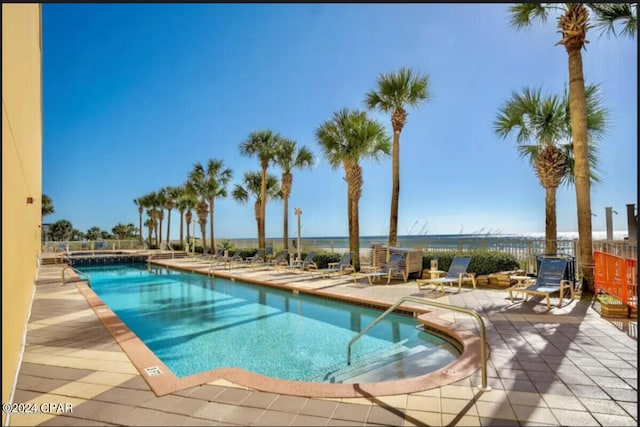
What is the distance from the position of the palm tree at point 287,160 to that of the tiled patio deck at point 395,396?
47.7 ft

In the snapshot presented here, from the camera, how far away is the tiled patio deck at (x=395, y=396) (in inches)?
107

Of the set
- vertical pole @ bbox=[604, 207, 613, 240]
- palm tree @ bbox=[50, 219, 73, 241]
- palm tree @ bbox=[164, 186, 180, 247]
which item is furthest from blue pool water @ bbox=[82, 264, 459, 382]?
palm tree @ bbox=[50, 219, 73, 241]

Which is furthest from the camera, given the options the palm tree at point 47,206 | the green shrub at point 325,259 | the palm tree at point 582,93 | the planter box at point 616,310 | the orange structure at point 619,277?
the palm tree at point 47,206

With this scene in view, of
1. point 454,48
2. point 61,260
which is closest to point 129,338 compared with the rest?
point 454,48

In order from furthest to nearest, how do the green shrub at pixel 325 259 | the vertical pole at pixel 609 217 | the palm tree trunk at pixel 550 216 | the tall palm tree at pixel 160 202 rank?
the tall palm tree at pixel 160 202 → the green shrub at pixel 325 259 → the vertical pole at pixel 609 217 → the palm tree trunk at pixel 550 216

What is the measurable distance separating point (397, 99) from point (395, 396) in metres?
11.6

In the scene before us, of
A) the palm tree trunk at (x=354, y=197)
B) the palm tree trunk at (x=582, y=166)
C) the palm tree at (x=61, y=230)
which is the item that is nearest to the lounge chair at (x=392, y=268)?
the palm tree trunk at (x=354, y=197)

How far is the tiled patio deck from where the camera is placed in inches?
107

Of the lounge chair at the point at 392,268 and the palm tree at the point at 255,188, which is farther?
the palm tree at the point at 255,188

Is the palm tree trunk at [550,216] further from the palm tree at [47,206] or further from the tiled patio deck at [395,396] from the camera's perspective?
the palm tree at [47,206]

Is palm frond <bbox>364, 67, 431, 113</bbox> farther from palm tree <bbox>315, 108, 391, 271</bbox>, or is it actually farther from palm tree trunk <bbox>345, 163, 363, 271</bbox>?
palm tree trunk <bbox>345, 163, 363, 271</bbox>

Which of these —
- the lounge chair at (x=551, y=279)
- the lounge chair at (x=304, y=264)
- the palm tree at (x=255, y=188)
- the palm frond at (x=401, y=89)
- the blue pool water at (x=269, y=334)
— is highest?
the palm frond at (x=401, y=89)

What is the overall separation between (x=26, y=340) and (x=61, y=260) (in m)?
19.3

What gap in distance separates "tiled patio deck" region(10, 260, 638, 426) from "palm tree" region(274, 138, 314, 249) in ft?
47.7
